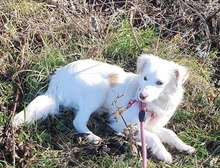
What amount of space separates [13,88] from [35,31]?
33.1 inches

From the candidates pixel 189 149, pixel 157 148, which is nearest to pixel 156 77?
pixel 157 148

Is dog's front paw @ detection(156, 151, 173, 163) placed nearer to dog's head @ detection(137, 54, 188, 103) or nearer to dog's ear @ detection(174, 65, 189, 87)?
dog's head @ detection(137, 54, 188, 103)

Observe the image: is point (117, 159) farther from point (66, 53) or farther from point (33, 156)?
point (66, 53)

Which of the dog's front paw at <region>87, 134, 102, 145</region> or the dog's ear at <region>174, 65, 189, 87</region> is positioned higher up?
the dog's ear at <region>174, 65, 189, 87</region>

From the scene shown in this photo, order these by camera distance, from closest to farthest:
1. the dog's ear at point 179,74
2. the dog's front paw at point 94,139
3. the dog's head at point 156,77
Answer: the dog's head at point 156,77 → the dog's ear at point 179,74 → the dog's front paw at point 94,139

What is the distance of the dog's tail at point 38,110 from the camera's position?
11.2 feet

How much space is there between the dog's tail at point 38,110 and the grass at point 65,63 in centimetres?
9

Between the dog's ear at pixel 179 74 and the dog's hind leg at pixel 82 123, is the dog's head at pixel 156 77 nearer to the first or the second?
the dog's ear at pixel 179 74

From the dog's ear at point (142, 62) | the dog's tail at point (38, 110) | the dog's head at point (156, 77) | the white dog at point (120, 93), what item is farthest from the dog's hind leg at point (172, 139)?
the dog's tail at point (38, 110)

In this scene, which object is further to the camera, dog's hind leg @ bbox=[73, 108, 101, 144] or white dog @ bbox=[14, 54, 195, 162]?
dog's hind leg @ bbox=[73, 108, 101, 144]

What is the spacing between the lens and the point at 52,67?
4109 mm

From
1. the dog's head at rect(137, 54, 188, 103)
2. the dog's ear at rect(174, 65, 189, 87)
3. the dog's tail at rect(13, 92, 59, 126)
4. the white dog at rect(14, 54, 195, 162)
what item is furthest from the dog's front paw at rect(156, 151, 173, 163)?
the dog's tail at rect(13, 92, 59, 126)

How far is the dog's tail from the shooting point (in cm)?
342

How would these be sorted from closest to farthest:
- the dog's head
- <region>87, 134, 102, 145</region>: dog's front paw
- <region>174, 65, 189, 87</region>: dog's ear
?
the dog's head
<region>174, 65, 189, 87</region>: dog's ear
<region>87, 134, 102, 145</region>: dog's front paw
